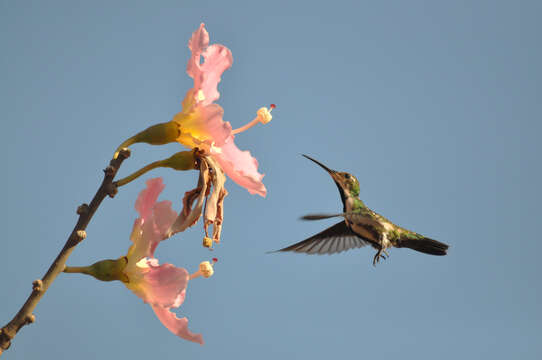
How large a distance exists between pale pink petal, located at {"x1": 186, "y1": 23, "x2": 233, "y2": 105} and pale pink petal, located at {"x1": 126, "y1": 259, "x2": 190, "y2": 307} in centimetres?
74

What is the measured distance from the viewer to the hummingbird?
428 centimetres

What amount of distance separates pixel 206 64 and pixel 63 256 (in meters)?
1.03

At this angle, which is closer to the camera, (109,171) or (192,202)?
(109,171)

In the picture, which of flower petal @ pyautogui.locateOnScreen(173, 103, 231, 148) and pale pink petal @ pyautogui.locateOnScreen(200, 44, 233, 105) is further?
pale pink petal @ pyautogui.locateOnScreen(200, 44, 233, 105)

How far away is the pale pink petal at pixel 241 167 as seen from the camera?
254cm

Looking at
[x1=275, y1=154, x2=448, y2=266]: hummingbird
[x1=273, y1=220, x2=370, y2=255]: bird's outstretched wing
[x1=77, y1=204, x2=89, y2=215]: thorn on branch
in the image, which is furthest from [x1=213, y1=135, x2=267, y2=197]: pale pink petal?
[x1=273, y1=220, x2=370, y2=255]: bird's outstretched wing

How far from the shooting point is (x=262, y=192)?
258 centimetres

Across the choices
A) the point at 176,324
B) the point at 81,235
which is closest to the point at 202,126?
the point at 81,235

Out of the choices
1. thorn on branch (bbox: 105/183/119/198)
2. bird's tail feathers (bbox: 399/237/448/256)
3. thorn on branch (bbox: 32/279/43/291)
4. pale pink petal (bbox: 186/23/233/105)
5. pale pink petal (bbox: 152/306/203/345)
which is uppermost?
bird's tail feathers (bbox: 399/237/448/256)

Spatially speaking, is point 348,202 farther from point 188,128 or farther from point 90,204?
point 90,204

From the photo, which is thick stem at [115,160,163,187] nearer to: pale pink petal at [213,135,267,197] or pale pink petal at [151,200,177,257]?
pale pink petal at [151,200,177,257]

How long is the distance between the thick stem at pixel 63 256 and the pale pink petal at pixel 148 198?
7.9 inches

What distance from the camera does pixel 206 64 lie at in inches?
101

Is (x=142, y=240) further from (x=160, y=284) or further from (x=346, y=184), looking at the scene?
(x=346, y=184)
